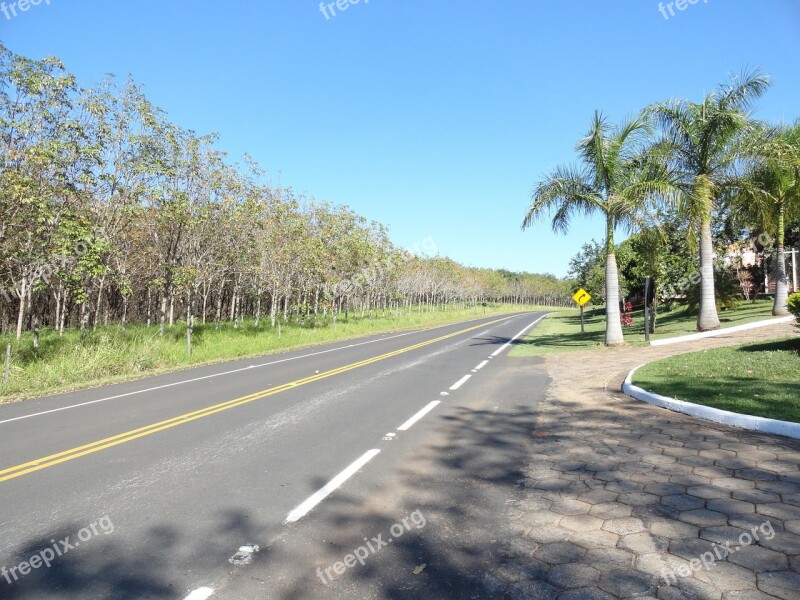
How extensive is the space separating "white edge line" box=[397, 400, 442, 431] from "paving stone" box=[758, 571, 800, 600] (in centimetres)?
457

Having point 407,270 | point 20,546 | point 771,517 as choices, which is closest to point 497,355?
point 771,517

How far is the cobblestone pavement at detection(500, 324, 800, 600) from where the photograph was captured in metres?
3.05

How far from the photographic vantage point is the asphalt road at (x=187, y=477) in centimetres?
340

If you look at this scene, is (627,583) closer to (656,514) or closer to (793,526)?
(656,514)

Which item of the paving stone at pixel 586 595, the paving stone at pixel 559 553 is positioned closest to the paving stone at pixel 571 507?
the paving stone at pixel 559 553

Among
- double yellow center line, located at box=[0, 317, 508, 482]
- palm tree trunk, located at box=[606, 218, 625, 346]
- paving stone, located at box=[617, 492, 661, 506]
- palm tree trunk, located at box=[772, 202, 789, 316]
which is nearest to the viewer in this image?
paving stone, located at box=[617, 492, 661, 506]

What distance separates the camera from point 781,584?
2943 millimetres

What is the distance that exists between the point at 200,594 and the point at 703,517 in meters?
3.72

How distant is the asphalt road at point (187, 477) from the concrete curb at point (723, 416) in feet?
7.72

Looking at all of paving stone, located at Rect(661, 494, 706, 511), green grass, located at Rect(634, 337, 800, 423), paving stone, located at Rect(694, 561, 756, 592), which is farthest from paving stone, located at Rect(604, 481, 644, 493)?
green grass, located at Rect(634, 337, 800, 423)

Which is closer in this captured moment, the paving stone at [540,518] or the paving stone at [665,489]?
the paving stone at [540,518]

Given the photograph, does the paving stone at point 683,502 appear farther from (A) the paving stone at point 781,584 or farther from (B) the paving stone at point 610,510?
(A) the paving stone at point 781,584

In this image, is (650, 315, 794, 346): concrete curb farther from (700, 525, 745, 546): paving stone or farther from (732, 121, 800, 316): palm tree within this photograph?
(700, 525, 745, 546): paving stone

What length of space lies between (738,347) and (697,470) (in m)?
10.1
